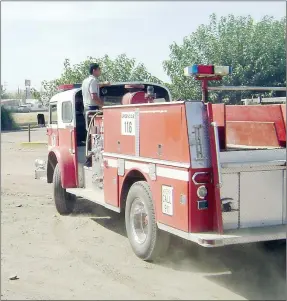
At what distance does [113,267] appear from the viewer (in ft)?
17.6

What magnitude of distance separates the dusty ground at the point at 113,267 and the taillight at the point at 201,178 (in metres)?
1.01

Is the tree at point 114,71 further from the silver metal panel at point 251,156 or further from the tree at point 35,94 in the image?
the silver metal panel at point 251,156

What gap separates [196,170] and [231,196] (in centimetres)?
49

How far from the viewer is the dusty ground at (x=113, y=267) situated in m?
4.64

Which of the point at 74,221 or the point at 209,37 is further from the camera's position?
the point at 209,37

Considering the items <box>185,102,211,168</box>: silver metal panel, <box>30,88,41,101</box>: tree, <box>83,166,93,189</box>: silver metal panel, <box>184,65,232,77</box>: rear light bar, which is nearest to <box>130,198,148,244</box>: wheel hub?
<box>185,102,211,168</box>: silver metal panel

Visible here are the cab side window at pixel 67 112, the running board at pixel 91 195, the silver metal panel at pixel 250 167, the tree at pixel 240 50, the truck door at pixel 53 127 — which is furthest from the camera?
Result: the tree at pixel 240 50

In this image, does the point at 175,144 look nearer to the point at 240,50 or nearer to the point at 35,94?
the point at 240,50

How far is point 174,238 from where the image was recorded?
5820mm

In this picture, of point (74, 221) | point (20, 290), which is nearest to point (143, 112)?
point (20, 290)

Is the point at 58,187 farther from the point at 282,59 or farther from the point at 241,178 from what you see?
the point at 282,59

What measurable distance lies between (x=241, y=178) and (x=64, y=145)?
4.12 m

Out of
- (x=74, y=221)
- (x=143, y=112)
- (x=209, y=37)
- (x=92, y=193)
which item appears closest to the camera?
(x=143, y=112)

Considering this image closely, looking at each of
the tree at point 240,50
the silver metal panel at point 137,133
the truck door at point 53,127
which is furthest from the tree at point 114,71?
the silver metal panel at point 137,133
